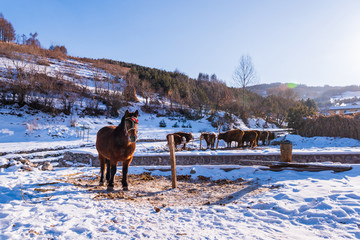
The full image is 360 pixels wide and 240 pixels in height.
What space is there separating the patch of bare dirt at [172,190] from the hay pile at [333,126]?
1239cm

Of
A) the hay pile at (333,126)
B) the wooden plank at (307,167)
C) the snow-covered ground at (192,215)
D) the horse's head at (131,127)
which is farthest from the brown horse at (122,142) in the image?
the hay pile at (333,126)

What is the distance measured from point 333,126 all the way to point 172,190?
1448 cm

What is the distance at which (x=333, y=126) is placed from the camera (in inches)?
590

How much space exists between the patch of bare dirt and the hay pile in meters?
12.4

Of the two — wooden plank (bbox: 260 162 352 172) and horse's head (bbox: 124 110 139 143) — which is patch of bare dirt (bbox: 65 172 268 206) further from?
horse's head (bbox: 124 110 139 143)

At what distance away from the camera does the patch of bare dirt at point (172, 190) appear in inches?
181

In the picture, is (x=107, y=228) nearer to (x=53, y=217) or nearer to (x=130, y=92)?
(x=53, y=217)

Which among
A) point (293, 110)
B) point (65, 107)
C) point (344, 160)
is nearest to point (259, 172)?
point (344, 160)

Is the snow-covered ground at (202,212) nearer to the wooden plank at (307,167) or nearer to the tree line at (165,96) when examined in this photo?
the wooden plank at (307,167)

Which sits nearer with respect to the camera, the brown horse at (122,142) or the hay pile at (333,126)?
the brown horse at (122,142)

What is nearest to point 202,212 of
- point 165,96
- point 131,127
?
point 131,127

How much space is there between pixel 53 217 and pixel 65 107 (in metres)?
22.9

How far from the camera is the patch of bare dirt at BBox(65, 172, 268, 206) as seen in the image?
4.60m

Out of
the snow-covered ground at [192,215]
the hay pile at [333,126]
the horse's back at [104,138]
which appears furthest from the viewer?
the hay pile at [333,126]
